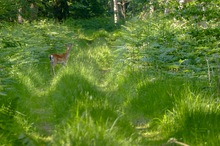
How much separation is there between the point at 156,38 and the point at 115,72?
161 centimetres

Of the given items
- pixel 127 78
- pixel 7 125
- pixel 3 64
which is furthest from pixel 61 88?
pixel 7 125

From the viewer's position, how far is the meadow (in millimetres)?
4633

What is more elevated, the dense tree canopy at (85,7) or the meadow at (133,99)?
the dense tree canopy at (85,7)

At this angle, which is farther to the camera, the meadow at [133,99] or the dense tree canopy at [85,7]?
the dense tree canopy at [85,7]

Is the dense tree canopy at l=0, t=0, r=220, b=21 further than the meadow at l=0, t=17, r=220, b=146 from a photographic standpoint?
Yes

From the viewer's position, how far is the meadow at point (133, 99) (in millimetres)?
4633

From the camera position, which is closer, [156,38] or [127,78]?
[127,78]

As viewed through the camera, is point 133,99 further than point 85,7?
No

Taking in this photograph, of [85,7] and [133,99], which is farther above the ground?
[85,7]

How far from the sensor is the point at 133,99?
7281mm

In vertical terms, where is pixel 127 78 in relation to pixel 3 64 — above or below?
below

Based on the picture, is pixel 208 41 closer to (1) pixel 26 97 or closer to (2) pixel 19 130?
(1) pixel 26 97

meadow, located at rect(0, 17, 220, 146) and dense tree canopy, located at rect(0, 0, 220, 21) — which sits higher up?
dense tree canopy, located at rect(0, 0, 220, 21)

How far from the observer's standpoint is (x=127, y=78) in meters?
8.95
